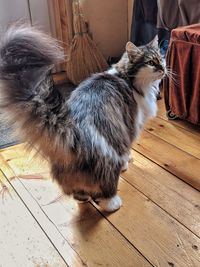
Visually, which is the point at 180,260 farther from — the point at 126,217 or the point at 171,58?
the point at 171,58

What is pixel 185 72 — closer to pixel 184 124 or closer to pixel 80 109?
pixel 184 124

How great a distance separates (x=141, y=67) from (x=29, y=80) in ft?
1.96

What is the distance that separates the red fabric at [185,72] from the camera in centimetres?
174

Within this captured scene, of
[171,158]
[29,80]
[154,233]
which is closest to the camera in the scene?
[29,80]

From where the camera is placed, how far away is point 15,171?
5.49 feet

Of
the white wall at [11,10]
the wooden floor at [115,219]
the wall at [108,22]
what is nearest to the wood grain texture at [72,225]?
the wooden floor at [115,219]

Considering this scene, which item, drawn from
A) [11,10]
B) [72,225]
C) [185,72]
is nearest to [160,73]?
[185,72]

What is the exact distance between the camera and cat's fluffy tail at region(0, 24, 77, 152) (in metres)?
0.98

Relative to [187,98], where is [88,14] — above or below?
above

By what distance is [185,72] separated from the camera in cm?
182

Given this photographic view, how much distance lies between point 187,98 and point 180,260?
1.02 meters

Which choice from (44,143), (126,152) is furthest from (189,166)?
(44,143)

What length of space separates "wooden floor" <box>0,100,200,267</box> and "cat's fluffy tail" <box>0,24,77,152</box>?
289 mm

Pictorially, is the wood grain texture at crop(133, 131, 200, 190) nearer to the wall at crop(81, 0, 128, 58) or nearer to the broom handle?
the broom handle
